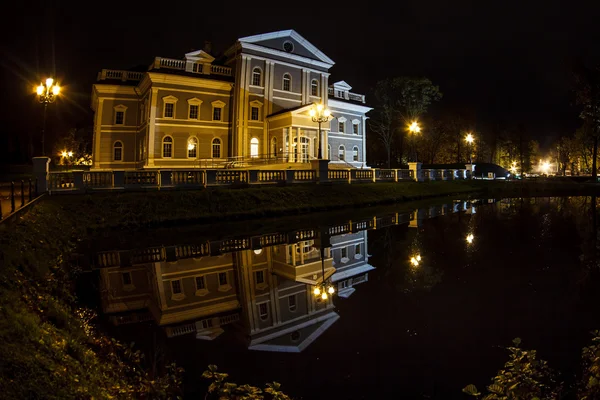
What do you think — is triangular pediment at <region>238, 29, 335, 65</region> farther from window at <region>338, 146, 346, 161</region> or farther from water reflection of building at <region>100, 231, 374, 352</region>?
water reflection of building at <region>100, 231, 374, 352</region>

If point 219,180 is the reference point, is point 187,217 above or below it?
below

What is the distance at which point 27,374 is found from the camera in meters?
3.17

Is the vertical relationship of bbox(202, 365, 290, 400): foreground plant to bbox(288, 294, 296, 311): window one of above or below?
below

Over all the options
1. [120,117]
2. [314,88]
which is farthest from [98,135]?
[314,88]

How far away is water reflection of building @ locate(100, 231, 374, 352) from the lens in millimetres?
5840

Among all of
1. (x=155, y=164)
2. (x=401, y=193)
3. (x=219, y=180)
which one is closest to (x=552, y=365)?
Answer: (x=219, y=180)

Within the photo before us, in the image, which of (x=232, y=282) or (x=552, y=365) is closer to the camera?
(x=552, y=365)

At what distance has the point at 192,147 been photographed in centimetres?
3344

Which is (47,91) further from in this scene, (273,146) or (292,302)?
(273,146)

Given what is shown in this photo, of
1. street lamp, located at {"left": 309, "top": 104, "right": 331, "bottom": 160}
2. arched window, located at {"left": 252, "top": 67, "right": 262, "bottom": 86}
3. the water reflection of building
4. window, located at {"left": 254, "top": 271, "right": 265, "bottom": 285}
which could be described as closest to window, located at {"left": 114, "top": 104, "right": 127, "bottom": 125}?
arched window, located at {"left": 252, "top": 67, "right": 262, "bottom": 86}

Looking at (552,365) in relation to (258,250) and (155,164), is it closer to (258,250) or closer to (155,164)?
(258,250)

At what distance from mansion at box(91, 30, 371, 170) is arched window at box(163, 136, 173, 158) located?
0.08 meters

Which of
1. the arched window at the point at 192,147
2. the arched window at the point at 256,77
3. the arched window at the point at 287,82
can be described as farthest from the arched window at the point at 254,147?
the arched window at the point at 287,82

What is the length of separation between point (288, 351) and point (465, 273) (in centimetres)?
539
